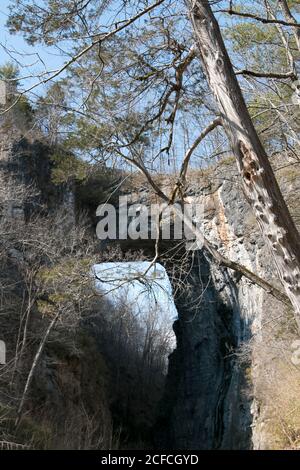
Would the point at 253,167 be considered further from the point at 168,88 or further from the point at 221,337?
the point at 221,337

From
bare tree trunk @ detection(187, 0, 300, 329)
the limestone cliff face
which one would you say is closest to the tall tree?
bare tree trunk @ detection(187, 0, 300, 329)

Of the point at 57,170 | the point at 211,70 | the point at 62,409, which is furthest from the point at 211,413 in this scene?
the point at 211,70

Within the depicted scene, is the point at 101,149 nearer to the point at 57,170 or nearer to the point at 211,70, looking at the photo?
the point at 57,170

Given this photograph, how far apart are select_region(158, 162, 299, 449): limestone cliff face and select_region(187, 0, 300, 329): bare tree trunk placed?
25.0 ft

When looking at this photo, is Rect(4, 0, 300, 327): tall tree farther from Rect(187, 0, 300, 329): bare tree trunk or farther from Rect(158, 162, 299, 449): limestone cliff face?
Rect(158, 162, 299, 449): limestone cliff face

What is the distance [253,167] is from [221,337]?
1216cm

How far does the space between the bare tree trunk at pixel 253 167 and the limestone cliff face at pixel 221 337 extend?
7632 millimetres

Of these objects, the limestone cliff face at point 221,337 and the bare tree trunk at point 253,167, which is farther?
the limestone cliff face at point 221,337

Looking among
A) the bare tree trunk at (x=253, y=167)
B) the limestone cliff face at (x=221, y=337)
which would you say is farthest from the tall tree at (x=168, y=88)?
the limestone cliff face at (x=221, y=337)

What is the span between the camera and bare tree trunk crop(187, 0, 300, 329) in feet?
A: 10.5

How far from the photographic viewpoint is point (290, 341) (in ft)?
32.2

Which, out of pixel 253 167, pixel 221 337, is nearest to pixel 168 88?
pixel 253 167

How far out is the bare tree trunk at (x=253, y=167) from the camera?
10.5ft

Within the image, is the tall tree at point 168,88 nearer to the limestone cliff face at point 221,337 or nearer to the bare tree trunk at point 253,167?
the bare tree trunk at point 253,167
